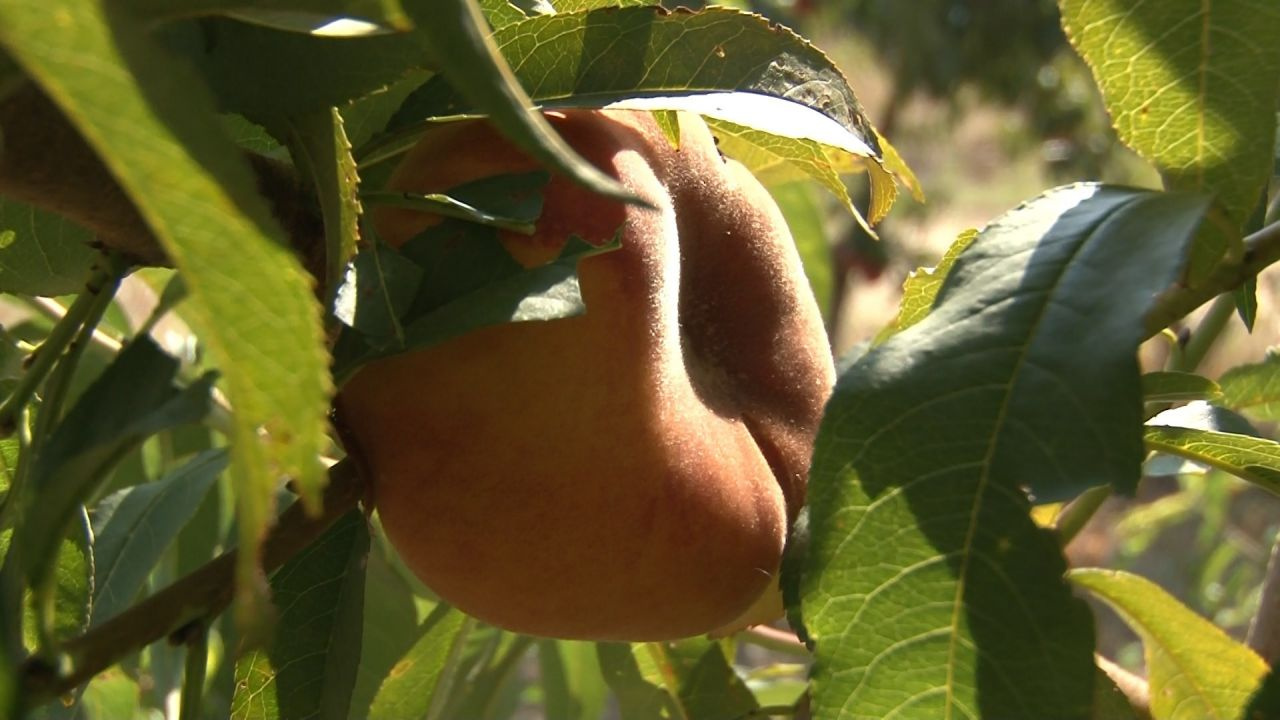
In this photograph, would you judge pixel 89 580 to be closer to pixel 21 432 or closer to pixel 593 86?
pixel 21 432

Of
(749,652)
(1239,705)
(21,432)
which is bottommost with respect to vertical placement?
(749,652)

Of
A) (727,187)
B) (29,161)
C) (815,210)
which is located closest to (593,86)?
(727,187)

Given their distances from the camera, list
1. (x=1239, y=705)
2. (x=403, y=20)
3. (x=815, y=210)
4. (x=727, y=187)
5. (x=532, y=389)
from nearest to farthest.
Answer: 1. (x=403, y=20)
2. (x=532, y=389)
3. (x=727, y=187)
4. (x=1239, y=705)
5. (x=815, y=210)

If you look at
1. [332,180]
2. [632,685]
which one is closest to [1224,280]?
[332,180]

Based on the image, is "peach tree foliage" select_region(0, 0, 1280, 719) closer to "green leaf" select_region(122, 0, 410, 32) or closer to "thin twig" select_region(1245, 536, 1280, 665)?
"green leaf" select_region(122, 0, 410, 32)

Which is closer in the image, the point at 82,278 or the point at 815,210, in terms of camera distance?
the point at 82,278

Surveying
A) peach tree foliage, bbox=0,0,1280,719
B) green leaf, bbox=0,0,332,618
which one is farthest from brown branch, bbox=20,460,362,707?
green leaf, bbox=0,0,332,618
